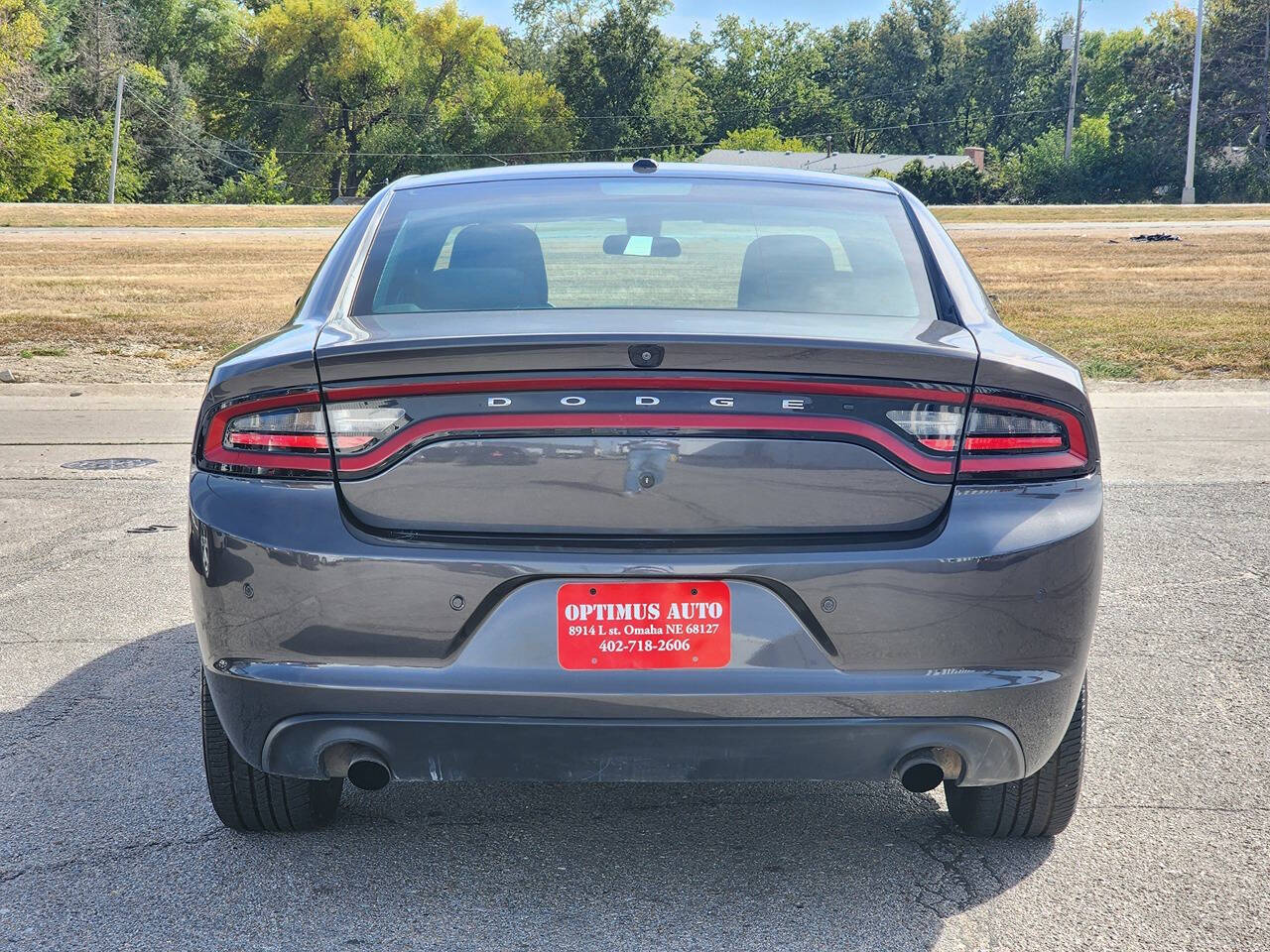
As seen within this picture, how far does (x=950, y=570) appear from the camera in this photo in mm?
2738

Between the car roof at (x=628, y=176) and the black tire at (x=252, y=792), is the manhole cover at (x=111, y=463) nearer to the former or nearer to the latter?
the car roof at (x=628, y=176)

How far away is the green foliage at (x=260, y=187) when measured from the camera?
7700cm

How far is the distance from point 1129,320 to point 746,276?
581 inches

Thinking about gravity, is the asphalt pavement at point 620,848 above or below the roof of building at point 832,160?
above

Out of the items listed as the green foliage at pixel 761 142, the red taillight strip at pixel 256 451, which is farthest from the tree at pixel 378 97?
the red taillight strip at pixel 256 451

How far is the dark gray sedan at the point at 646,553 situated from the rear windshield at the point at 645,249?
1.51ft

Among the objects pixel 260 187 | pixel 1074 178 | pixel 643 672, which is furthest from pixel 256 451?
pixel 260 187

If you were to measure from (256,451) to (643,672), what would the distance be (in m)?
0.91

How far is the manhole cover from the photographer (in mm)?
8547

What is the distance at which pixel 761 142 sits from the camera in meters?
92.9

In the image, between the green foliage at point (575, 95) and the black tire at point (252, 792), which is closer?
the black tire at point (252, 792)

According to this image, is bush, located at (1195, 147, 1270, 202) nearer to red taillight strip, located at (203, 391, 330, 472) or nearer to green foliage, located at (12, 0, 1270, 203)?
green foliage, located at (12, 0, 1270, 203)

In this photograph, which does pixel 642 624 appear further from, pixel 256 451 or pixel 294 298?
pixel 294 298

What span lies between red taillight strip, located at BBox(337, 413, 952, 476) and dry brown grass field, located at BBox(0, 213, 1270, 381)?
1125cm
